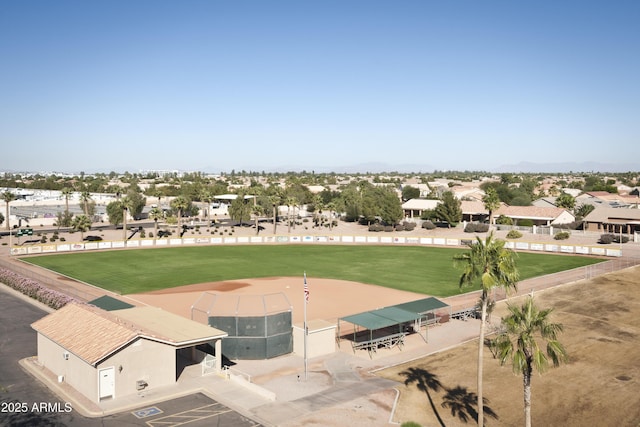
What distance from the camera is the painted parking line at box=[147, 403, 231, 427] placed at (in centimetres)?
2464

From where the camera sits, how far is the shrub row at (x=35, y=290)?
4756 cm

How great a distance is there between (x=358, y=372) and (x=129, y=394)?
12659 millimetres

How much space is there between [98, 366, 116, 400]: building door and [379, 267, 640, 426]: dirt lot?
1412cm

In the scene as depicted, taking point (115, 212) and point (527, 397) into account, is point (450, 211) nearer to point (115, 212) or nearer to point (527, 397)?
point (115, 212)

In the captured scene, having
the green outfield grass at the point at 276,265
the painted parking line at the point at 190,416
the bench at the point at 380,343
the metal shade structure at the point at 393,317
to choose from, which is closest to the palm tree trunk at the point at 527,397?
the painted parking line at the point at 190,416

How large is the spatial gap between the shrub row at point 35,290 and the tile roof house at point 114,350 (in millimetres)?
15205

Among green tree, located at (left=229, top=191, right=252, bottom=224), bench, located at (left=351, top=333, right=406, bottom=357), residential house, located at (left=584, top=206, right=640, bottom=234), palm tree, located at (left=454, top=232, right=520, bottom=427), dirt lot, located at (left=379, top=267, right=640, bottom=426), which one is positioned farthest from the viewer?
green tree, located at (left=229, top=191, right=252, bottom=224)

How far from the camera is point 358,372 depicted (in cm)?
3216

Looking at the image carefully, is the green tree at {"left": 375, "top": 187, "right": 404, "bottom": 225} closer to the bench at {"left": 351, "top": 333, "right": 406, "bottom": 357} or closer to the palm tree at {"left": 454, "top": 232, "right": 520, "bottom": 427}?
the bench at {"left": 351, "top": 333, "right": 406, "bottom": 357}

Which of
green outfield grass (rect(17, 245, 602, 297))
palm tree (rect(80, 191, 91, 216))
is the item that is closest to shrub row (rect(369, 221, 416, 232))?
green outfield grass (rect(17, 245, 602, 297))

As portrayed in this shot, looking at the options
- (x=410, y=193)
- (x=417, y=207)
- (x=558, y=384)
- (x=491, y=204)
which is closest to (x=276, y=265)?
(x=558, y=384)

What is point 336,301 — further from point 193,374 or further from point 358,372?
point 193,374

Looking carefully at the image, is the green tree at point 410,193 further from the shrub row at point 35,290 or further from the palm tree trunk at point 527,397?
the palm tree trunk at point 527,397

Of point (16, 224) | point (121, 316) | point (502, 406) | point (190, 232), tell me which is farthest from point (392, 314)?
point (16, 224)
